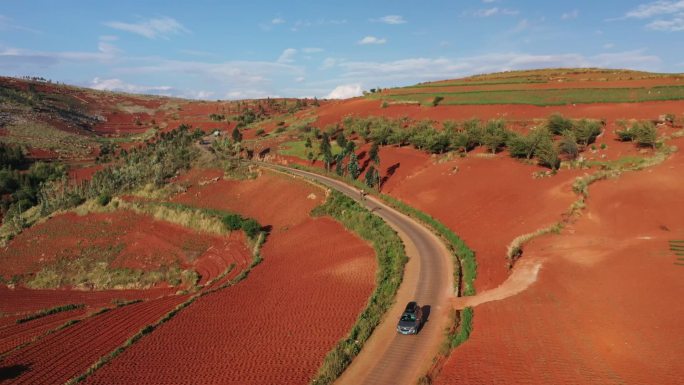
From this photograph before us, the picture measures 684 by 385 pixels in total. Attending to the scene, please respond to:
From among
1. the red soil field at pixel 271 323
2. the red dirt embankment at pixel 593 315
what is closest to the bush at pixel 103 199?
the red soil field at pixel 271 323

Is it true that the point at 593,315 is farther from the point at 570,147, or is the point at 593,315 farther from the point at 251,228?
the point at 251,228

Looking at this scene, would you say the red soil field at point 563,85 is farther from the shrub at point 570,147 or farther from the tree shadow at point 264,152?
the tree shadow at point 264,152

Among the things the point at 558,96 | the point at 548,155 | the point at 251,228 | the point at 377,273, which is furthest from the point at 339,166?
the point at 558,96

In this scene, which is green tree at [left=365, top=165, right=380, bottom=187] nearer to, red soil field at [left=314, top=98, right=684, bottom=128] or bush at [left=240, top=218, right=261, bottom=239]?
bush at [left=240, top=218, right=261, bottom=239]

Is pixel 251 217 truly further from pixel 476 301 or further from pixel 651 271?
pixel 651 271

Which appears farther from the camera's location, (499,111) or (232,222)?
(499,111)

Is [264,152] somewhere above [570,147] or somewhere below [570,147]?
below

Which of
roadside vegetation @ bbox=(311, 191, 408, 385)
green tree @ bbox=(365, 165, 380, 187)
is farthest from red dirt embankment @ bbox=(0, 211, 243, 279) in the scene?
green tree @ bbox=(365, 165, 380, 187)
